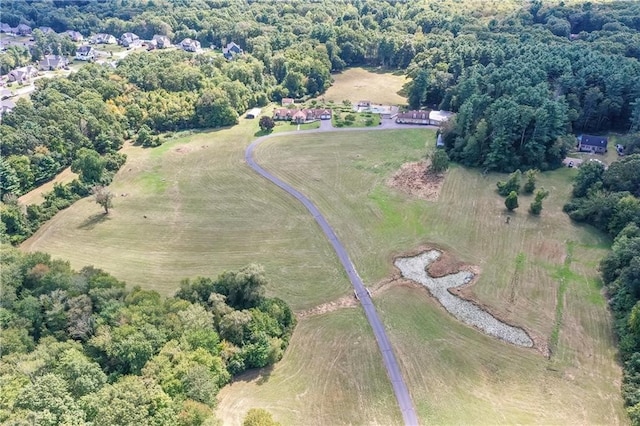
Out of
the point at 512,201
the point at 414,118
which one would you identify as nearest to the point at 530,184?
the point at 512,201

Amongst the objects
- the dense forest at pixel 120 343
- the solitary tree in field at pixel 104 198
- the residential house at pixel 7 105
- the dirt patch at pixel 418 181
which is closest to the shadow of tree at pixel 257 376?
the dense forest at pixel 120 343

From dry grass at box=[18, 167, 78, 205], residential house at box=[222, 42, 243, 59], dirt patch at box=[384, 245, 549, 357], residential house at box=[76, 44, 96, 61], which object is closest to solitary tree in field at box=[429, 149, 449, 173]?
dirt patch at box=[384, 245, 549, 357]

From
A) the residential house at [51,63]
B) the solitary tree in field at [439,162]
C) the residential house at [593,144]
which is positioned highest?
the residential house at [51,63]

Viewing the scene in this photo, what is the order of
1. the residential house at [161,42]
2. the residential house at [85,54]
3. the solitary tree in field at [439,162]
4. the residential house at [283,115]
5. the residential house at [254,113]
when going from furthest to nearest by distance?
the residential house at [161,42], the residential house at [85,54], the residential house at [254,113], the residential house at [283,115], the solitary tree in field at [439,162]

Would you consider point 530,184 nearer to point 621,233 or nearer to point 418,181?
point 621,233

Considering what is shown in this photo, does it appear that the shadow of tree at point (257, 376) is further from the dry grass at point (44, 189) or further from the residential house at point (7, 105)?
the residential house at point (7, 105)

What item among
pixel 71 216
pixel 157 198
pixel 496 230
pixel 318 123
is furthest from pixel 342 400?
pixel 318 123

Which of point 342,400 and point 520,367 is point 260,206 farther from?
point 520,367
